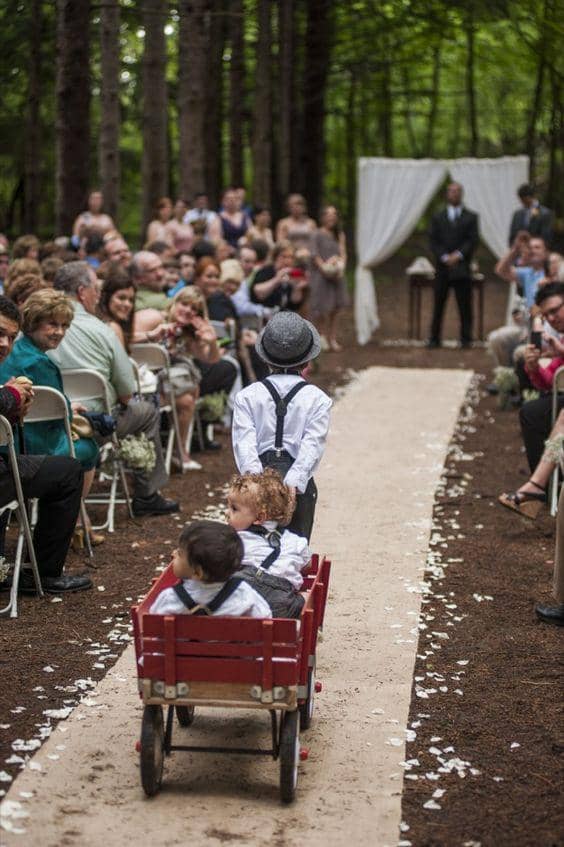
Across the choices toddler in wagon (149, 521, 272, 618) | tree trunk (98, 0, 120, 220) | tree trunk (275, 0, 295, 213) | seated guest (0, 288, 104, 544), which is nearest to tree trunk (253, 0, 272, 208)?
tree trunk (275, 0, 295, 213)

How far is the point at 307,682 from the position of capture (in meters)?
4.84

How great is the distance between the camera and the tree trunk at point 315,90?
83.8 ft

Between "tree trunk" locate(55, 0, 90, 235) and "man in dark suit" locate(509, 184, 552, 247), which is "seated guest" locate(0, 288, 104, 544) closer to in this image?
"tree trunk" locate(55, 0, 90, 235)

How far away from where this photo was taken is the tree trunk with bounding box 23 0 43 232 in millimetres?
19156

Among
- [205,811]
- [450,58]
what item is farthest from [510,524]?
[450,58]

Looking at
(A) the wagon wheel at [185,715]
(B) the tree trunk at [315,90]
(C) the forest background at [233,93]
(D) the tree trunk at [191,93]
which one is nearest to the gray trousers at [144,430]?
Result: (A) the wagon wheel at [185,715]

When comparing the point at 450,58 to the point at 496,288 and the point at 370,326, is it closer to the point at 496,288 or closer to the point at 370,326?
the point at 496,288

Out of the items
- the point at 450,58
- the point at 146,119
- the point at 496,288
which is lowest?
the point at 496,288

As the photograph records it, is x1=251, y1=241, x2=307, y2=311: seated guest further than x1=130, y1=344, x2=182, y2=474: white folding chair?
Yes

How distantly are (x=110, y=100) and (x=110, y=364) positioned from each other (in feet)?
26.4

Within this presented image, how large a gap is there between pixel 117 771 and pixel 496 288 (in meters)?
25.8

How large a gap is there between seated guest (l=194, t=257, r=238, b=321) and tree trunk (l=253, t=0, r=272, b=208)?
34.3 feet

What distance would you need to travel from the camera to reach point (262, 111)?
22.3m

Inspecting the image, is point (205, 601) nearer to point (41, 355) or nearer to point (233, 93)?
point (41, 355)
